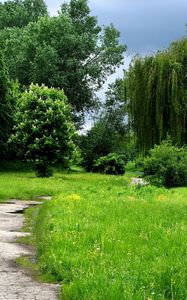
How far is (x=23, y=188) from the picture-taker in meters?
28.0

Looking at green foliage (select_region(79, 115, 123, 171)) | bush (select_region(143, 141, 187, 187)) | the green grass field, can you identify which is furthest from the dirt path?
green foliage (select_region(79, 115, 123, 171))

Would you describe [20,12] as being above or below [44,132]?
above

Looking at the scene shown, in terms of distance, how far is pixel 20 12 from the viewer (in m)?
77.1

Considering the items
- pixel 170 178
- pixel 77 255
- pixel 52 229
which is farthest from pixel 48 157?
pixel 77 255

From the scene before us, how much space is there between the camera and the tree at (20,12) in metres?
77.1

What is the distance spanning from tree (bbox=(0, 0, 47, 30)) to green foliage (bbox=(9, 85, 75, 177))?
4025 centimetres

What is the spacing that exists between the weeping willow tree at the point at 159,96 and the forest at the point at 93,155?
7 cm

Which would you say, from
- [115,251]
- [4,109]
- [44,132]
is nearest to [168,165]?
[44,132]

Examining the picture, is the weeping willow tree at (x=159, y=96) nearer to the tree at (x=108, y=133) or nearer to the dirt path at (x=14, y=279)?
the tree at (x=108, y=133)

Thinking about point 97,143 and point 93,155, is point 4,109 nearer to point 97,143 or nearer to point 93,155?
point 93,155

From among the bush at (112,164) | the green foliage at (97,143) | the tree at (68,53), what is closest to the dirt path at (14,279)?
the bush at (112,164)

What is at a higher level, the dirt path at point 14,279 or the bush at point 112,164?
the bush at point 112,164

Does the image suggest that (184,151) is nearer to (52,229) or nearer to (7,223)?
(7,223)

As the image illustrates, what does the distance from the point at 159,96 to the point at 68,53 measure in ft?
90.4
